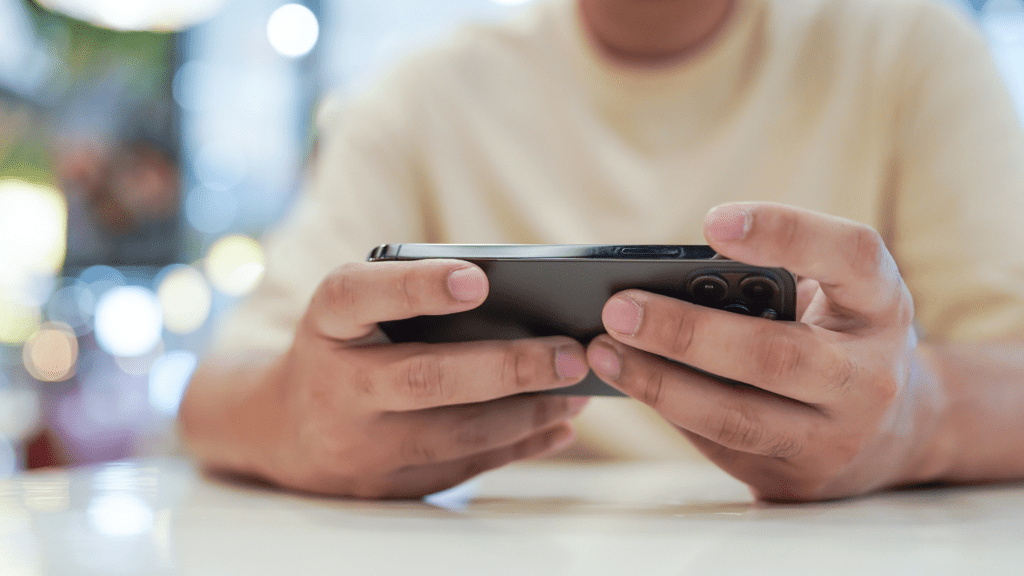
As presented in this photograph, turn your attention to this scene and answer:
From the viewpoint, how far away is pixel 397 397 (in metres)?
0.51

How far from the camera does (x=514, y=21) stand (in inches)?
46.5

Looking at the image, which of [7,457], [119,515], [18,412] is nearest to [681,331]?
[119,515]

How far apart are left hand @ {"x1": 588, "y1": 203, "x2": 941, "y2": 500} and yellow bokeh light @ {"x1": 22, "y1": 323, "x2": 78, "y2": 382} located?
3260mm

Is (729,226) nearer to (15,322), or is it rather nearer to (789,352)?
(789,352)

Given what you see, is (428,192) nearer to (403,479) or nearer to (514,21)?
(514,21)

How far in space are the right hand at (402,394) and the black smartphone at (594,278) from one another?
0.08ft

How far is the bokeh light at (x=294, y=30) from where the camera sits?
3.36 metres

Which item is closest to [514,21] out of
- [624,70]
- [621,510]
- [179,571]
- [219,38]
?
[624,70]

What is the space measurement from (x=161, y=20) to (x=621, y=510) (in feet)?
10.6

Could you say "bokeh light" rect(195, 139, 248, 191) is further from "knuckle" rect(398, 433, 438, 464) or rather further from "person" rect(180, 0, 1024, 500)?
"knuckle" rect(398, 433, 438, 464)

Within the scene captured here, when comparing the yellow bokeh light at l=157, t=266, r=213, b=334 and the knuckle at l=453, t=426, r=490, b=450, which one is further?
the yellow bokeh light at l=157, t=266, r=213, b=334

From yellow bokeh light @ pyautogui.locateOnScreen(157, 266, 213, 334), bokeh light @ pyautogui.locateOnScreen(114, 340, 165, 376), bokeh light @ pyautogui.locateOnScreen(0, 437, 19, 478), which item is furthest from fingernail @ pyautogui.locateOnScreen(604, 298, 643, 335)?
yellow bokeh light @ pyautogui.locateOnScreen(157, 266, 213, 334)

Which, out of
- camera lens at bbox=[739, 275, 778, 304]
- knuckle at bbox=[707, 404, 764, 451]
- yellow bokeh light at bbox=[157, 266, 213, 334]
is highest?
camera lens at bbox=[739, 275, 778, 304]

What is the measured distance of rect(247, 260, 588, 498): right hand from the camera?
46 centimetres
